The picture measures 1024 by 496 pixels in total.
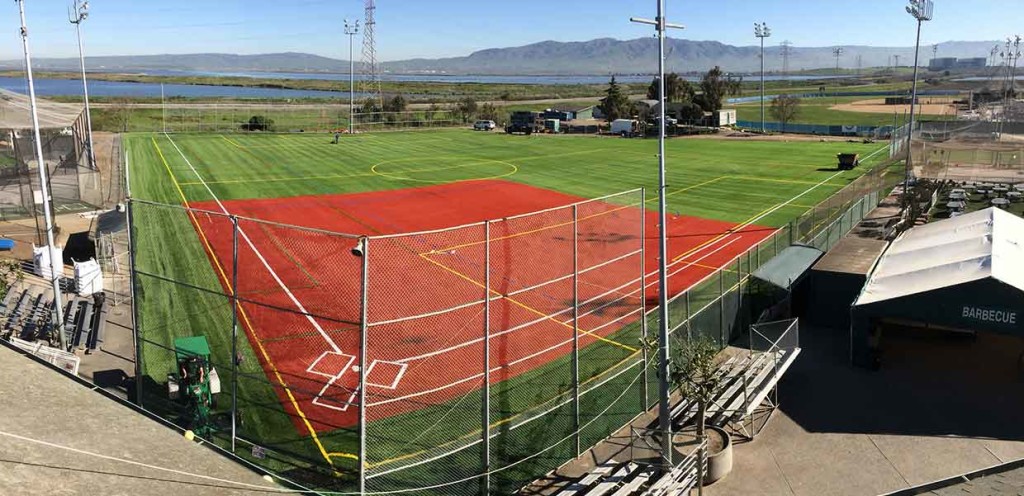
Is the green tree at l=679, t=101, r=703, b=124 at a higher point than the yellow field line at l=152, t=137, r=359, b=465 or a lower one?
higher

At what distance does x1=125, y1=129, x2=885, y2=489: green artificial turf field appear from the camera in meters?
15.5

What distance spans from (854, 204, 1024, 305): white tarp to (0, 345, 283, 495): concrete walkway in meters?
16.4

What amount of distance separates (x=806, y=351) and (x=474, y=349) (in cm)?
948

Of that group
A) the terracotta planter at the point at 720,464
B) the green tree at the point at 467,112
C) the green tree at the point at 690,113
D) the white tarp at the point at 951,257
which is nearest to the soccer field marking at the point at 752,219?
the white tarp at the point at 951,257

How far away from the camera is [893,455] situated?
1478cm

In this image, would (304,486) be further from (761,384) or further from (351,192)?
(351,192)

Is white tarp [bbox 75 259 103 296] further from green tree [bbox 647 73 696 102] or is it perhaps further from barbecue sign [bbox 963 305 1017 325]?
green tree [bbox 647 73 696 102]

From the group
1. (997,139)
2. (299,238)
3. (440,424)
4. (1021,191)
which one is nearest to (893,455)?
(440,424)

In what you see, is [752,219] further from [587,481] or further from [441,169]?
[587,481]

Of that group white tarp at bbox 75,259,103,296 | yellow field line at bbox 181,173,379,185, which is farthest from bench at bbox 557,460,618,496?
yellow field line at bbox 181,173,379,185

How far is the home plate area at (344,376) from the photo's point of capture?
16.5 m

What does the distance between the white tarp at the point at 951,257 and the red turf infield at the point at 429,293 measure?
6.96 m

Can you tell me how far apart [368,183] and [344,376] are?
3364 cm

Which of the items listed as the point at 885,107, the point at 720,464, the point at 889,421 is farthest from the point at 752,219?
the point at 885,107
